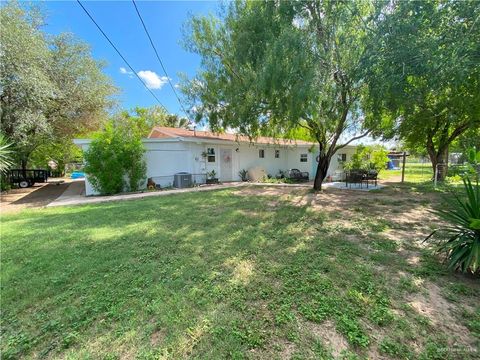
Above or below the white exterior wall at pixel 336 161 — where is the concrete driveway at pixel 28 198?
below

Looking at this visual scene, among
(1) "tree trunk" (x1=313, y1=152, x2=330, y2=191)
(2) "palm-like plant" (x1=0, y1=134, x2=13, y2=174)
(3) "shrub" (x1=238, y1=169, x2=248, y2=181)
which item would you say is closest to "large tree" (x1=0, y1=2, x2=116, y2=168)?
(2) "palm-like plant" (x1=0, y1=134, x2=13, y2=174)

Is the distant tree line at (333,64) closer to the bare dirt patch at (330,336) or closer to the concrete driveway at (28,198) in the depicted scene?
the bare dirt patch at (330,336)

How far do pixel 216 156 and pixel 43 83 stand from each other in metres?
9.42

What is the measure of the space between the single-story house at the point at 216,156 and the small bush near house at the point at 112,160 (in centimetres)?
79

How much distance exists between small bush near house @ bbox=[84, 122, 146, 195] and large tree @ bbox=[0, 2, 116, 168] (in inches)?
122

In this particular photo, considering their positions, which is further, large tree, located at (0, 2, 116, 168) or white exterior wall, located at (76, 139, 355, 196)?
white exterior wall, located at (76, 139, 355, 196)

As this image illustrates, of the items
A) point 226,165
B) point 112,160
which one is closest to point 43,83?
point 112,160

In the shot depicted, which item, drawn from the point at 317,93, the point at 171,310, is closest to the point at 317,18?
the point at 317,93

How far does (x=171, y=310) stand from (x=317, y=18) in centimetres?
867

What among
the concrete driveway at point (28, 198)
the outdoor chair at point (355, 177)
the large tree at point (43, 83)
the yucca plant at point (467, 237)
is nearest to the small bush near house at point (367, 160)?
the outdoor chair at point (355, 177)

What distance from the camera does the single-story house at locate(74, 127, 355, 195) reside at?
44.6 feet

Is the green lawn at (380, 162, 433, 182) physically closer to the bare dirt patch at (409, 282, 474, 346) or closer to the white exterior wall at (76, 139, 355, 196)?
the white exterior wall at (76, 139, 355, 196)

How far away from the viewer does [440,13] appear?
501cm

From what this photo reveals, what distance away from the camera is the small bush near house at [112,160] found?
1128 cm
